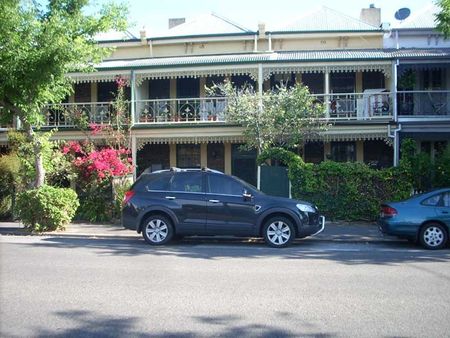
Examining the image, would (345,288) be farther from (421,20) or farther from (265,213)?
(421,20)

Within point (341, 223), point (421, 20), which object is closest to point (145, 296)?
point (341, 223)

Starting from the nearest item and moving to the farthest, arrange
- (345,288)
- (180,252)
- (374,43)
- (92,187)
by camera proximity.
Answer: (345,288), (180,252), (92,187), (374,43)

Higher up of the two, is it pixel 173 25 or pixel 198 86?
pixel 173 25

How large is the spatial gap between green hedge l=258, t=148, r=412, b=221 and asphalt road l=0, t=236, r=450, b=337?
4682 mm

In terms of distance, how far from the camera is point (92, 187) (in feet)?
55.3

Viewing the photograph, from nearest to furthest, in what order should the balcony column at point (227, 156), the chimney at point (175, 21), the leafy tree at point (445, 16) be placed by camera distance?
the leafy tree at point (445, 16) < the balcony column at point (227, 156) < the chimney at point (175, 21)

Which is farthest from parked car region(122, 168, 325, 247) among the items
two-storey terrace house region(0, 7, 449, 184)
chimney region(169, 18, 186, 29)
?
chimney region(169, 18, 186, 29)

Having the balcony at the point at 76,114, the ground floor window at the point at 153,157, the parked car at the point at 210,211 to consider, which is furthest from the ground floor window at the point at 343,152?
the parked car at the point at 210,211

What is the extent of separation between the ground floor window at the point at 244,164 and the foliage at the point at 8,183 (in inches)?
361

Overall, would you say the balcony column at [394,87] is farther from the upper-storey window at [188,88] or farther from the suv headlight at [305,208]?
the suv headlight at [305,208]

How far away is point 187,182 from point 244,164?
35.4ft

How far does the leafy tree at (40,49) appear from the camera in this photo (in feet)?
42.9

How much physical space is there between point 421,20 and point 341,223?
506 inches

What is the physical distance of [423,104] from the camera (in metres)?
20.0
